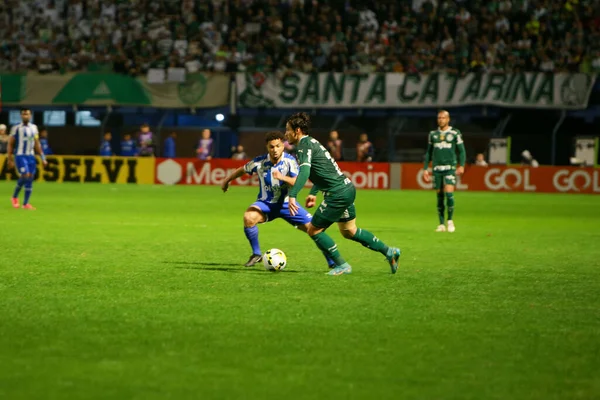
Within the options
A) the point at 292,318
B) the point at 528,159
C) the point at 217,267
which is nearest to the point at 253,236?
the point at 217,267

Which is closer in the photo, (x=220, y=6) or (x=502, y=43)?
(x=502, y=43)

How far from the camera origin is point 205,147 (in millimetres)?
34219

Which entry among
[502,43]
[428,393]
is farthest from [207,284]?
[502,43]

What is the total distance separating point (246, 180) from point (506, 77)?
30.9ft

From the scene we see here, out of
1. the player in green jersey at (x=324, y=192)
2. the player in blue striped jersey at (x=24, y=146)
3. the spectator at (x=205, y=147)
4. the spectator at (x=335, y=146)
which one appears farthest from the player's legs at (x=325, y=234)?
the spectator at (x=205, y=147)

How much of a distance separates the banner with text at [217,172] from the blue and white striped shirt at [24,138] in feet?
40.2

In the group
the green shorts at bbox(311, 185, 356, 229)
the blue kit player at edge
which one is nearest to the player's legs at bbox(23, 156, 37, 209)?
the blue kit player at edge

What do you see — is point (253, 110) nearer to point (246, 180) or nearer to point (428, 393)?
point (246, 180)

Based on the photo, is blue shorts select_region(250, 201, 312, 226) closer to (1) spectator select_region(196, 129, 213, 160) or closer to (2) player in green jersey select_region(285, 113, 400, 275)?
(2) player in green jersey select_region(285, 113, 400, 275)

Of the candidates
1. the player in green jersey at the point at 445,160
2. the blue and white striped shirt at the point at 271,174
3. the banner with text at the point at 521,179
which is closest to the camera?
the blue and white striped shirt at the point at 271,174

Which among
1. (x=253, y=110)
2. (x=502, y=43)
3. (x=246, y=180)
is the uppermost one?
(x=502, y=43)

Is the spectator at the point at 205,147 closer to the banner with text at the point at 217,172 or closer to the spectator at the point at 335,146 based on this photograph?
the banner with text at the point at 217,172

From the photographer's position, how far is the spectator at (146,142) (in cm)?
3547

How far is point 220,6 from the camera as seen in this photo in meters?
39.2
